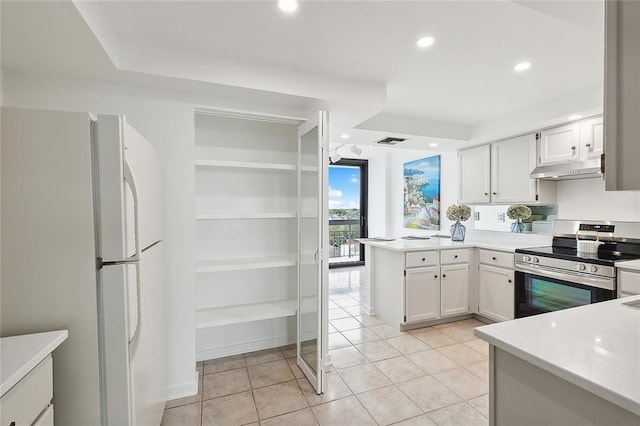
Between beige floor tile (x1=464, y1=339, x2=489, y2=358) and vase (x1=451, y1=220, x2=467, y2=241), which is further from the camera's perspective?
vase (x1=451, y1=220, x2=467, y2=241)

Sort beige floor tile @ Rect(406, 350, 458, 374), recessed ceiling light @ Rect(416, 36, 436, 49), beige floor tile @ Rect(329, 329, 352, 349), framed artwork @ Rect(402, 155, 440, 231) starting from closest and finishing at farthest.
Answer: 1. recessed ceiling light @ Rect(416, 36, 436, 49)
2. beige floor tile @ Rect(406, 350, 458, 374)
3. beige floor tile @ Rect(329, 329, 352, 349)
4. framed artwork @ Rect(402, 155, 440, 231)

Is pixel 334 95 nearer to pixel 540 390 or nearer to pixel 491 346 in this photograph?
pixel 491 346

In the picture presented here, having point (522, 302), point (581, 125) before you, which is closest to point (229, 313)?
point (522, 302)

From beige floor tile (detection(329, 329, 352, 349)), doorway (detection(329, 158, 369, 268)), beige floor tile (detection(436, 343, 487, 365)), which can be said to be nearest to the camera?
beige floor tile (detection(436, 343, 487, 365))

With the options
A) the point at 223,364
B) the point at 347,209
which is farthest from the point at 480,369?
the point at 347,209

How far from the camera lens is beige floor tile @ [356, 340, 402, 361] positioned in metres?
2.79

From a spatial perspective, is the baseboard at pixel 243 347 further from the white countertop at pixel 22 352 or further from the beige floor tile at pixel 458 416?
the white countertop at pixel 22 352

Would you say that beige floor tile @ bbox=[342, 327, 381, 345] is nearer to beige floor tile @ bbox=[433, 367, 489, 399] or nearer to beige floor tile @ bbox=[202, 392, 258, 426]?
beige floor tile @ bbox=[433, 367, 489, 399]

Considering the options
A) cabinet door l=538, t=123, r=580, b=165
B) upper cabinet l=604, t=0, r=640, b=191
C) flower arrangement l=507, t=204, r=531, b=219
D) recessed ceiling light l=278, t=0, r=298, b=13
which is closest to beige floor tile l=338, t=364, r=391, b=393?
upper cabinet l=604, t=0, r=640, b=191

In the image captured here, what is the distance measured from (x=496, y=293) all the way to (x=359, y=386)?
1.99 metres

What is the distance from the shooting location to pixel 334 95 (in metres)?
2.42

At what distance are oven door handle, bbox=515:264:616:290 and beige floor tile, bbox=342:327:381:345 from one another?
166 cm

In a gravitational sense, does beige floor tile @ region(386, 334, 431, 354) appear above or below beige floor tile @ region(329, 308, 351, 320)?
above

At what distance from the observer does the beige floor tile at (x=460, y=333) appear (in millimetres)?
3150
